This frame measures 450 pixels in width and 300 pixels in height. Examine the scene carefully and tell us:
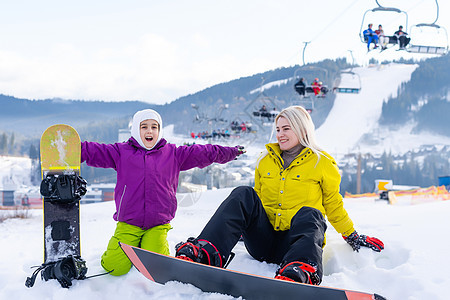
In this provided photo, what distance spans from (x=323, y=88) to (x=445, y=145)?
12289 cm

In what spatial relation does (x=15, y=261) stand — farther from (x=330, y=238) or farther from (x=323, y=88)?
(x=323, y=88)

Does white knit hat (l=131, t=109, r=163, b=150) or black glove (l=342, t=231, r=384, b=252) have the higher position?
white knit hat (l=131, t=109, r=163, b=150)

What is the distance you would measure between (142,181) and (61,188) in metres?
0.55

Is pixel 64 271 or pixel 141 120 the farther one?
pixel 141 120

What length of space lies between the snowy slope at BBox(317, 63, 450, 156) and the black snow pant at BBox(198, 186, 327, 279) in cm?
10794

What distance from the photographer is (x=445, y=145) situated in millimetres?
118812

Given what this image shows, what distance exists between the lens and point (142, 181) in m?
2.77

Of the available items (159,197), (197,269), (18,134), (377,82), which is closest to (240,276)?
(197,269)

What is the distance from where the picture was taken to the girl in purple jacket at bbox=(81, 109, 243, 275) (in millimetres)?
2771

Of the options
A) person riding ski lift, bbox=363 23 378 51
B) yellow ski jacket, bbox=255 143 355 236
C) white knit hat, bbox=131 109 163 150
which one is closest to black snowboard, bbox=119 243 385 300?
yellow ski jacket, bbox=255 143 355 236

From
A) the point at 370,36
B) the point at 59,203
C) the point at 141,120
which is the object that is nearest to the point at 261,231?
the point at 141,120

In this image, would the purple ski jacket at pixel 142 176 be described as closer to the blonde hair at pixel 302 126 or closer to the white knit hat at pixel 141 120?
the white knit hat at pixel 141 120

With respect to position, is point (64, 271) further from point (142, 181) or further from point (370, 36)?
point (370, 36)

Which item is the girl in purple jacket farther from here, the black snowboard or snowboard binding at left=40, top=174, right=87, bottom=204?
the black snowboard
